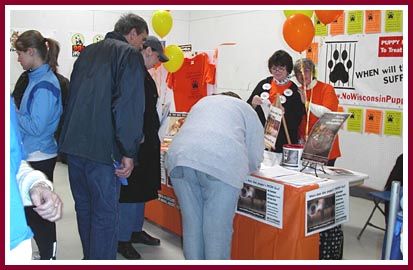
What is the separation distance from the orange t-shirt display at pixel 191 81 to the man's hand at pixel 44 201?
3.37 m

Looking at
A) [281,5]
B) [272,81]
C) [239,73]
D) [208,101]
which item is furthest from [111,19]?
[281,5]

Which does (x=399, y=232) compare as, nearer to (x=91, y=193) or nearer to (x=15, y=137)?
(x=15, y=137)

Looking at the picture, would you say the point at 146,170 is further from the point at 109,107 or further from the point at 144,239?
the point at 109,107

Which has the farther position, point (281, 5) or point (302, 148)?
point (302, 148)

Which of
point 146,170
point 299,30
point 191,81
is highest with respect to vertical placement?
point 299,30

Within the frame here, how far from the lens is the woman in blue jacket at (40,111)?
91.4 inches

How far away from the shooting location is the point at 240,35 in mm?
6164

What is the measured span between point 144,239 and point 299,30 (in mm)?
1812

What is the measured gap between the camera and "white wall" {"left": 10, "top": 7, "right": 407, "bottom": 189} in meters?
4.68

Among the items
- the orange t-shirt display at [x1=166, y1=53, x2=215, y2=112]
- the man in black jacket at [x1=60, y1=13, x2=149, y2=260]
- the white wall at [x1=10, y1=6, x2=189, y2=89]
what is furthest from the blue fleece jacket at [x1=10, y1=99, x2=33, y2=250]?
the white wall at [x1=10, y1=6, x2=189, y2=89]

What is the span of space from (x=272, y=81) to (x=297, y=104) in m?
0.27

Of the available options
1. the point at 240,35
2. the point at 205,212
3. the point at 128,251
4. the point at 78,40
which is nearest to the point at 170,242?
the point at 128,251

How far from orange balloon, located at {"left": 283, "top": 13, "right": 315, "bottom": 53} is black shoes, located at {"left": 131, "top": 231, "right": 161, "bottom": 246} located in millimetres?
1694

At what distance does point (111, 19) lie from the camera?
652 cm
